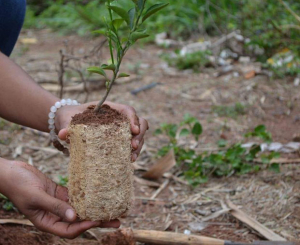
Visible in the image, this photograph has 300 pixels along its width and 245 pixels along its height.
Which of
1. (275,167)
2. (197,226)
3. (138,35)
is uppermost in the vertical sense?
(138,35)

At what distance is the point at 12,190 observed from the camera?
151 centimetres

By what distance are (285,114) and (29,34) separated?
11.9 ft

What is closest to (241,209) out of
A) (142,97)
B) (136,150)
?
(136,150)

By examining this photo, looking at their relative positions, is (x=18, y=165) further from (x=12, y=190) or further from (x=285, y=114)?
(x=285, y=114)

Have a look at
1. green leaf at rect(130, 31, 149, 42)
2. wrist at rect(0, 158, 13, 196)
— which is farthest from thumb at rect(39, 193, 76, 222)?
green leaf at rect(130, 31, 149, 42)

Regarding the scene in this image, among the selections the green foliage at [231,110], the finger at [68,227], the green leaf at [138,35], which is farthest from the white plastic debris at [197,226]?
the green foliage at [231,110]

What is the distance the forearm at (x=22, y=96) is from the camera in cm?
188

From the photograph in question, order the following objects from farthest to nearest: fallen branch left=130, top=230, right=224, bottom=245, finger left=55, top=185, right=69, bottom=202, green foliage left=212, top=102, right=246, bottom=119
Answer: green foliage left=212, top=102, right=246, bottom=119, fallen branch left=130, top=230, right=224, bottom=245, finger left=55, top=185, right=69, bottom=202

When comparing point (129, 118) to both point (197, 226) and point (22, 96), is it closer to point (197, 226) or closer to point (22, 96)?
point (22, 96)

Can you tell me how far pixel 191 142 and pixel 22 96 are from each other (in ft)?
4.29

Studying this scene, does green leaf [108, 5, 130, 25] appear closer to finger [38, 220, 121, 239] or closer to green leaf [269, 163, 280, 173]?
finger [38, 220, 121, 239]

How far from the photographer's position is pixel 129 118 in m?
1.65

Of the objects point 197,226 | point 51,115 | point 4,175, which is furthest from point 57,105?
point 197,226

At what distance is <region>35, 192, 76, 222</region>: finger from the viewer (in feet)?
4.84
